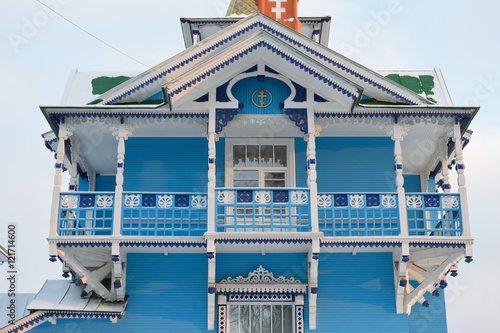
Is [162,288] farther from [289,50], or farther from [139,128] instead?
[289,50]

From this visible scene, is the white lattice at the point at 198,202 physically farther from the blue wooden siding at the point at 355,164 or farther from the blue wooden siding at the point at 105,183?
the blue wooden siding at the point at 105,183

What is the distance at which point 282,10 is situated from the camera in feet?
67.6

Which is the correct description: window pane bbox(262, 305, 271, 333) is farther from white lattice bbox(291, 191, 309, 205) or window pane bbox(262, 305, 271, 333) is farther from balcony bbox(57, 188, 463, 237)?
white lattice bbox(291, 191, 309, 205)

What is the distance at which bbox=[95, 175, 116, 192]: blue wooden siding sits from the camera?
65.9ft

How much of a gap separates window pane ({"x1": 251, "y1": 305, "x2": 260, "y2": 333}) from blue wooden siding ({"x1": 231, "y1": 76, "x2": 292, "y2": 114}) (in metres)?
4.66

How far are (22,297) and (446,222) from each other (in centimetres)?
1101

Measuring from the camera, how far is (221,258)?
1745cm

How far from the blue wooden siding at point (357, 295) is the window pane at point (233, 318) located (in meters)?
1.90

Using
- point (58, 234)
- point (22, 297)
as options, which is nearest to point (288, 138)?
point (58, 234)

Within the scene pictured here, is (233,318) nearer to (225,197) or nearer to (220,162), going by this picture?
(225,197)

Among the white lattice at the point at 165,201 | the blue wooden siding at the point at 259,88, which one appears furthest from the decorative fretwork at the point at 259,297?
the blue wooden siding at the point at 259,88

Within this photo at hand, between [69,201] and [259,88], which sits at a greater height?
[259,88]

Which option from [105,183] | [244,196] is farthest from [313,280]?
[105,183]

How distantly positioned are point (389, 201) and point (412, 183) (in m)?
3.77
